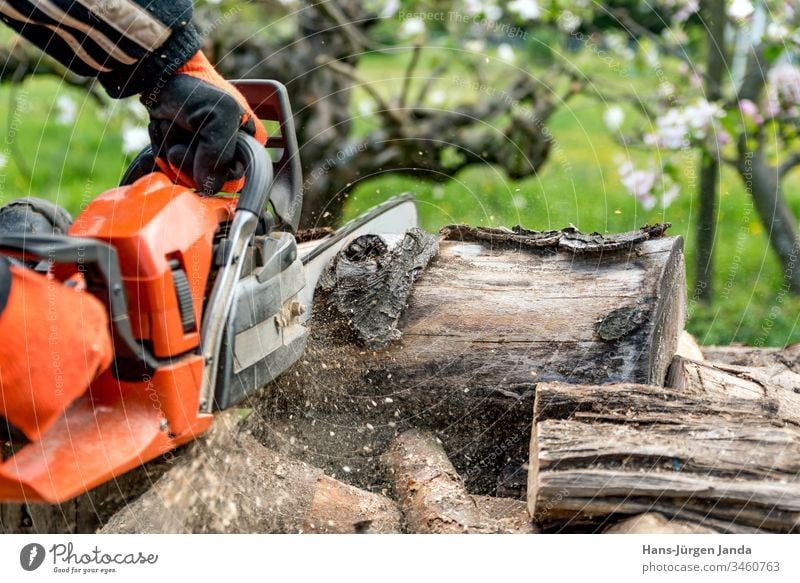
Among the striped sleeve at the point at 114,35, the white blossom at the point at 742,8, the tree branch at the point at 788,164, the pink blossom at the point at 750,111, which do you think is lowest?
the tree branch at the point at 788,164

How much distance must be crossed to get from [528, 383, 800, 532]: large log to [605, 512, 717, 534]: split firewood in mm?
11

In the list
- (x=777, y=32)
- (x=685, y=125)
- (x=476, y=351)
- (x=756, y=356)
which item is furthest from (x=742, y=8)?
(x=476, y=351)

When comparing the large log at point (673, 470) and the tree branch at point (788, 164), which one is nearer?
the large log at point (673, 470)

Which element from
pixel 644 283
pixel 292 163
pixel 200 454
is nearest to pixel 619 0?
pixel 644 283

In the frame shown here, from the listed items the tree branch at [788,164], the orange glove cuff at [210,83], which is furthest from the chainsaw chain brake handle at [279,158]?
the tree branch at [788,164]

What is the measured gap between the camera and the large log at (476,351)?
1974 millimetres

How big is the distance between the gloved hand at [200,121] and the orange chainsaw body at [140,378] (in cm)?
14

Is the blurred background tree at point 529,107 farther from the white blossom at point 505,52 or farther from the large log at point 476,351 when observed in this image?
the large log at point 476,351

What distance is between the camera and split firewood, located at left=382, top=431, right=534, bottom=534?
170cm

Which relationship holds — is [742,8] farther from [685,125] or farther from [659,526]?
[659,526]

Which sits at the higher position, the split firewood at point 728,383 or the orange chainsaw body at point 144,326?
the orange chainsaw body at point 144,326

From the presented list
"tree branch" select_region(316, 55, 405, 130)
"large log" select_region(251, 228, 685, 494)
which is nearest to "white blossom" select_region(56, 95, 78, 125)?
"tree branch" select_region(316, 55, 405, 130)

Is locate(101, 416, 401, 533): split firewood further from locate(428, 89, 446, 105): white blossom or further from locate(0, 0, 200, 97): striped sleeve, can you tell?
locate(428, 89, 446, 105): white blossom
